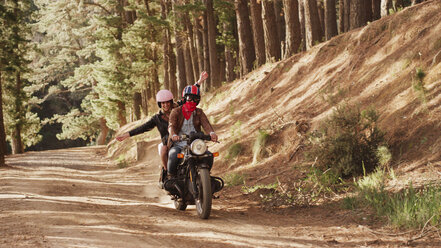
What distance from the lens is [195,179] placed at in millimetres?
7578

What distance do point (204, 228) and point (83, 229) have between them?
69.0 inches

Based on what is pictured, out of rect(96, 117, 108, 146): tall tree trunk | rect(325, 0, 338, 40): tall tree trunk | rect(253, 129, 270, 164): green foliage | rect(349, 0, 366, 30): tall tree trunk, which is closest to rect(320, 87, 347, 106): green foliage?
rect(253, 129, 270, 164): green foliage

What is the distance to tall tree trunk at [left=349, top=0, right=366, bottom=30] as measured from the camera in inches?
625

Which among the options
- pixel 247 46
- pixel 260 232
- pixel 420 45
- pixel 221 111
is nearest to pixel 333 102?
pixel 420 45

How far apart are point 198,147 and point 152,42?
25423mm

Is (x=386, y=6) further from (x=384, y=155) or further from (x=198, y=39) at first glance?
(x=198, y=39)

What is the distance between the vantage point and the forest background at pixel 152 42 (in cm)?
1892

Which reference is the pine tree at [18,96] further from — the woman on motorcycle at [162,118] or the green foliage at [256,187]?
the green foliage at [256,187]

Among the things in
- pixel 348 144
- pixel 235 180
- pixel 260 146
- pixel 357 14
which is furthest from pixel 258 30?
pixel 348 144

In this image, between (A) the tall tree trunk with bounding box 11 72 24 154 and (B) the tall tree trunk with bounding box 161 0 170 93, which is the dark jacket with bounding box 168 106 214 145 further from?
(A) the tall tree trunk with bounding box 11 72 24 154

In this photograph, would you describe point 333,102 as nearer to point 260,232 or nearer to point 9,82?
point 260,232

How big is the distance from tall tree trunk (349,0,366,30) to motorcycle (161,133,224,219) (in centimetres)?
1060

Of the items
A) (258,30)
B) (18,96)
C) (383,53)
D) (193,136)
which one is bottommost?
(193,136)

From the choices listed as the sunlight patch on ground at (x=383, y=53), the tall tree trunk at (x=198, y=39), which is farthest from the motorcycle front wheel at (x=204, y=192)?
the tall tree trunk at (x=198, y=39)
